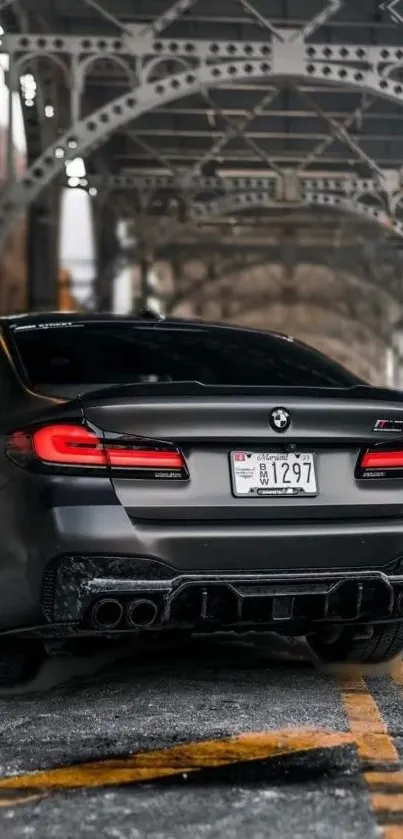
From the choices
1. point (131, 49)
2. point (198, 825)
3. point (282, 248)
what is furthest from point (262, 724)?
point (282, 248)

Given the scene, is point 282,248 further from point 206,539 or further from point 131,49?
point 206,539

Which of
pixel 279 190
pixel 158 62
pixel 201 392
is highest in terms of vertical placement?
pixel 158 62

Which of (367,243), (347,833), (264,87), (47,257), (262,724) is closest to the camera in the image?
(347,833)

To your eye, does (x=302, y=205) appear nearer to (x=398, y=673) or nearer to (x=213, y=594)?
(x=398, y=673)

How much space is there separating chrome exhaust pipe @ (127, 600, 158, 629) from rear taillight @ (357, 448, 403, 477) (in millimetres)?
864

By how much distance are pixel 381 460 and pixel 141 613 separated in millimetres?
1002

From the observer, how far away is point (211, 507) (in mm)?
4453

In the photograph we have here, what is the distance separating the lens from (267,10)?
1661 centimetres

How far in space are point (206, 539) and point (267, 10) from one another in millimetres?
13360

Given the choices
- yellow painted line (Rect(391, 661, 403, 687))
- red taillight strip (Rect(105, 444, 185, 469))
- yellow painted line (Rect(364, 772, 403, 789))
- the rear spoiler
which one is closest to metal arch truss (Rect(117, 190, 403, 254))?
yellow painted line (Rect(391, 661, 403, 687))

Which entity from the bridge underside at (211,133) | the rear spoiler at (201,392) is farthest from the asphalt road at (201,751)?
the bridge underside at (211,133)

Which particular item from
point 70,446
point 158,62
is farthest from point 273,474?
point 158,62

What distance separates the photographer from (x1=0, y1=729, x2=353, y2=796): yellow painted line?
3.65 m

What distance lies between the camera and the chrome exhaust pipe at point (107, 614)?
14.4 feet
